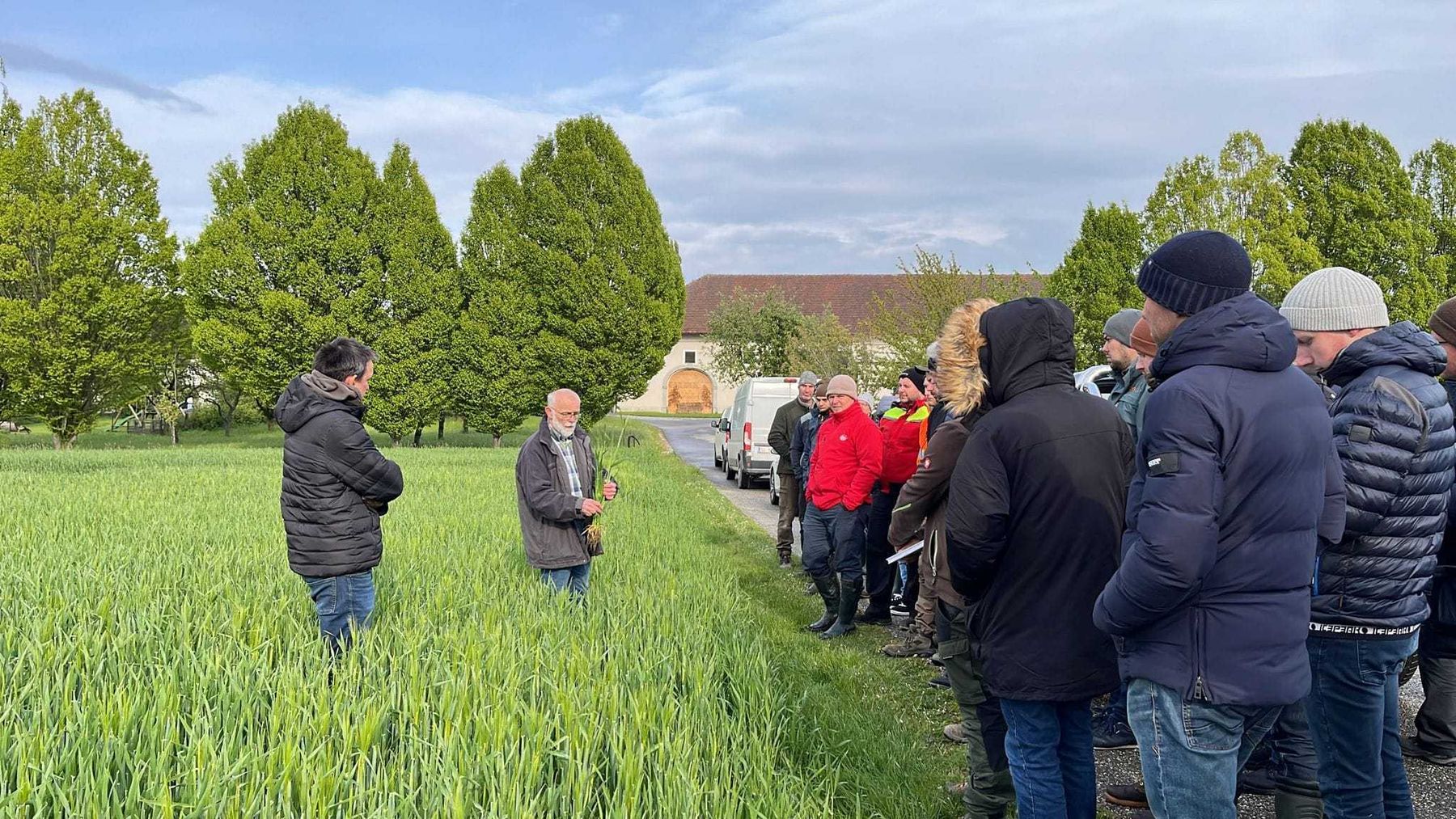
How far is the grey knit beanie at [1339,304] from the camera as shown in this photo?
10.7 feet

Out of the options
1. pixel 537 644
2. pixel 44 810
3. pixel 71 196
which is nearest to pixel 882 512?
pixel 537 644

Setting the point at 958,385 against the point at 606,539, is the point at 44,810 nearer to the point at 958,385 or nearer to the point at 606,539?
the point at 958,385

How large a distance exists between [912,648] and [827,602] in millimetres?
921

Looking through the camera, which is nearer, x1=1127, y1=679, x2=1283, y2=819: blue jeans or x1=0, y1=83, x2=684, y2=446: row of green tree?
x1=1127, y1=679, x2=1283, y2=819: blue jeans

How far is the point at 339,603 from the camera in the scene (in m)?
4.84

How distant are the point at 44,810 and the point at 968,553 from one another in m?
2.83

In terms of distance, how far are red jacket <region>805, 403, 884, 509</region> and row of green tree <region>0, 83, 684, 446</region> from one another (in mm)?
22182

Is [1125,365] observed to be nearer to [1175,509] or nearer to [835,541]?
[835,541]

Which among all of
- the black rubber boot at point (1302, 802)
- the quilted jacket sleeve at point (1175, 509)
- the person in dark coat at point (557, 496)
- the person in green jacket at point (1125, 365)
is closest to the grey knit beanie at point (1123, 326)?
the person in green jacket at point (1125, 365)

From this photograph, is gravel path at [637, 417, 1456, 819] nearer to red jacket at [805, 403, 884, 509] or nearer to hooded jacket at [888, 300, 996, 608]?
hooded jacket at [888, 300, 996, 608]

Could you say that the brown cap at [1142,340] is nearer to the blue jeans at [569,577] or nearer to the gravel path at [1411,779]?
the gravel path at [1411,779]

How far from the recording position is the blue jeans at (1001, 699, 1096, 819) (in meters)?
3.08

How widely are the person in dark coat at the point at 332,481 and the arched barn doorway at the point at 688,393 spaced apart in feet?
207

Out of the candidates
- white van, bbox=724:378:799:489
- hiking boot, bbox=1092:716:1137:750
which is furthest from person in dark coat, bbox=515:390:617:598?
white van, bbox=724:378:799:489
